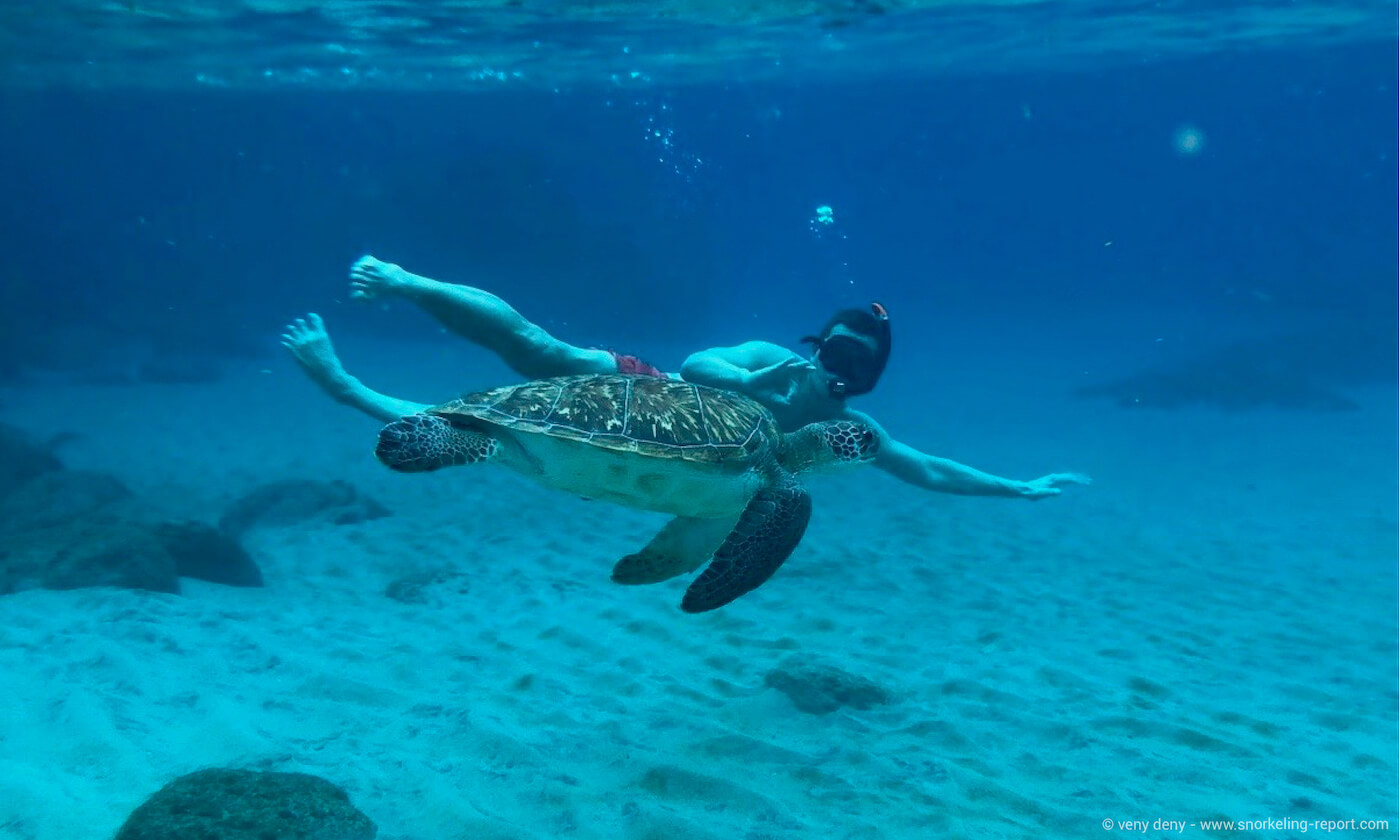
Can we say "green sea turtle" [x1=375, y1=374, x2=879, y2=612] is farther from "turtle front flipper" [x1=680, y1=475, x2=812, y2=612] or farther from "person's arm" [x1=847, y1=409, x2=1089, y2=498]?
"person's arm" [x1=847, y1=409, x2=1089, y2=498]

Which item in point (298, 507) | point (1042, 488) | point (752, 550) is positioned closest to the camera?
point (752, 550)

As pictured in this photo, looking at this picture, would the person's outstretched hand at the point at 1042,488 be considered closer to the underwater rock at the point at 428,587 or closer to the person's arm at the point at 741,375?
the person's arm at the point at 741,375

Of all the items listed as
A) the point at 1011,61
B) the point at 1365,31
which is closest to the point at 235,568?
the point at 1011,61

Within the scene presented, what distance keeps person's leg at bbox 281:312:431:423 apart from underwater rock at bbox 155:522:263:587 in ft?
9.25

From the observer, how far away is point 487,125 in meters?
46.6

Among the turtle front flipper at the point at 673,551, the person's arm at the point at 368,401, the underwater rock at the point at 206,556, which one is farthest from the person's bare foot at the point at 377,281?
the underwater rock at the point at 206,556

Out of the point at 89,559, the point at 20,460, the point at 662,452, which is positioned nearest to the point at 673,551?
the point at 662,452

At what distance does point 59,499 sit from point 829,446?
10205 mm

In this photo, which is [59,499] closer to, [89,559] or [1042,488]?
[89,559]

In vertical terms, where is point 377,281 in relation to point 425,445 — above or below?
above

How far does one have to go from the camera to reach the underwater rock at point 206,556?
8133 mm

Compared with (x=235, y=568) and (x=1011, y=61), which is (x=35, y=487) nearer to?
(x=235, y=568)

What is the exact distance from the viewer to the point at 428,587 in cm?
805

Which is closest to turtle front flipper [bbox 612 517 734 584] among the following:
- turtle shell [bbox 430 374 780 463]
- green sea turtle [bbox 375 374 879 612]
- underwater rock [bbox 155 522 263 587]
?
green sea turtle [bbox 375 374 879 612]
